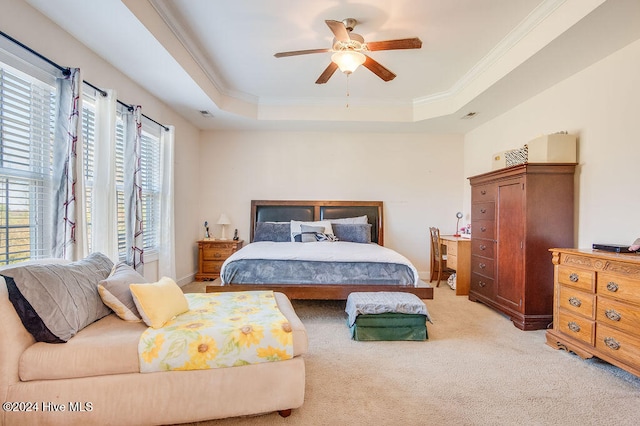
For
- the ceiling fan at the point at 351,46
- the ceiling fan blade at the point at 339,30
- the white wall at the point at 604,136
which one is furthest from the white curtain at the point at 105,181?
the white wall at the point at 604,136

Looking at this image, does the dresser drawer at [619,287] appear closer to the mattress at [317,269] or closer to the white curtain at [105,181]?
the mattress at [317,269]

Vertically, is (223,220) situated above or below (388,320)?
above

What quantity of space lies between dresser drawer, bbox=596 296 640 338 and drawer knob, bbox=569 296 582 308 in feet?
0.47

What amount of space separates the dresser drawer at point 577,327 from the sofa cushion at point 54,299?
11.3 ft

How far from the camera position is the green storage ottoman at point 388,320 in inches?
104

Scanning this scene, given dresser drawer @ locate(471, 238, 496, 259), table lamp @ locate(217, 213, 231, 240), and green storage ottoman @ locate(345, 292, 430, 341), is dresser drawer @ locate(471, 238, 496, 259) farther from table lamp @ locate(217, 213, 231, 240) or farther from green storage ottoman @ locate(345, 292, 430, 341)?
table lamp @ locate(217, 213, 231, 240)

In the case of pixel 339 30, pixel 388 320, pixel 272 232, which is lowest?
pixel 388 320

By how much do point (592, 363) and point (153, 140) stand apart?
5059 mm

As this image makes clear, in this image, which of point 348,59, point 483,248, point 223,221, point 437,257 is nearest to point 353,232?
point 437,257

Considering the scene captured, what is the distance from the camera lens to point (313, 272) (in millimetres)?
3205

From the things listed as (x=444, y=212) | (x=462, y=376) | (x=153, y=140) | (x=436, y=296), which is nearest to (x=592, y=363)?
(x=462, y=376)

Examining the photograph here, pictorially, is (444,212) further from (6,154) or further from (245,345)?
(6,154)

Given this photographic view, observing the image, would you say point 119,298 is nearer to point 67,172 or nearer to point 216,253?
point 67,172

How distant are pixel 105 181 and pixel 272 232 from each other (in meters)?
2.29
